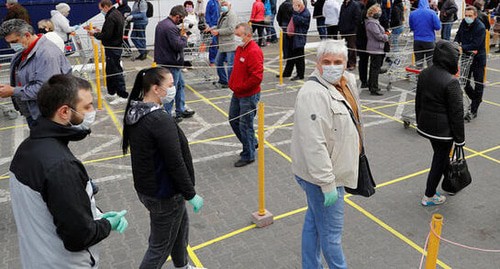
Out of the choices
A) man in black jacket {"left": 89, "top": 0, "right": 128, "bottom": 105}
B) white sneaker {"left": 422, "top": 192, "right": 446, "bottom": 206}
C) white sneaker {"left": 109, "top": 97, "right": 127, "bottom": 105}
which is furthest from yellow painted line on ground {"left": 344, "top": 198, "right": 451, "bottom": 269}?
man in black jacket {"left": 89, "top": 0, "right": 128, "bottom": 105}

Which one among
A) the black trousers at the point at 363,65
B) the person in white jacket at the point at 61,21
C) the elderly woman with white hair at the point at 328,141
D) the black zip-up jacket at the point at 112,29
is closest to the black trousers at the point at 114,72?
the black zip-up jacket at the point at 112,29

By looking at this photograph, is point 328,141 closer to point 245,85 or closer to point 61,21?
point 245,85

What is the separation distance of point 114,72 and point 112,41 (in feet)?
2.15

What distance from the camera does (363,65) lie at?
1092 centimetres

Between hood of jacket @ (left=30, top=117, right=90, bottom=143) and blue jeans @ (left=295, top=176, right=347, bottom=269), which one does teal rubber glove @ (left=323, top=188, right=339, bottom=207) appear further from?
hood of jacket @ (left=30, top=117, right=90, bottom=143)

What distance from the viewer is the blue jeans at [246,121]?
266 inches

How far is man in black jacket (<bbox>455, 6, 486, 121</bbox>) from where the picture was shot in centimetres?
839

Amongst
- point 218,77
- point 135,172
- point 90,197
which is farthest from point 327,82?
point 218,77

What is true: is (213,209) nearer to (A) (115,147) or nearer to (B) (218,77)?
(A) (115,147)

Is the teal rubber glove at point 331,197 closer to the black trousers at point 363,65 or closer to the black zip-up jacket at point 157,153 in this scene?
the black zip-up jacket at point 157,153

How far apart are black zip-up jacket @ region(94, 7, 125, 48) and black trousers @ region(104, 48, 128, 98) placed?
0.54ft

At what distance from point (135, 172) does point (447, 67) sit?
355 centimetres

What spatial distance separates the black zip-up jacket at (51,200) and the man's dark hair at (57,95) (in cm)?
7

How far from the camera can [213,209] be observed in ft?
19.0
